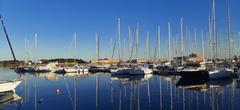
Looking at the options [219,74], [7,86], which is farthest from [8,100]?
[219,74]

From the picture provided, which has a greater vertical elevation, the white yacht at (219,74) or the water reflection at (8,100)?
the white yacht at (219,74)

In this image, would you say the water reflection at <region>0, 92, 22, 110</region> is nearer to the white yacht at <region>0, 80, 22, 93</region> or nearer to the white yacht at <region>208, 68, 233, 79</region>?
the white yacht at <region>0, 80, 22, 93</region>

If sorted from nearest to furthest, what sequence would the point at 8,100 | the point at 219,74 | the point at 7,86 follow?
1. the point at 8,100
2. the point at 7,86
3. the point at 219,74

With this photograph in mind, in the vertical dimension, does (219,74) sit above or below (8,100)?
above

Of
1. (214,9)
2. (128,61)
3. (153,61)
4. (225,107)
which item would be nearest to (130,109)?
(225,107)

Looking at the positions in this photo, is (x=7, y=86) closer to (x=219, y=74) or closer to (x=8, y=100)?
(x=8, y=100)

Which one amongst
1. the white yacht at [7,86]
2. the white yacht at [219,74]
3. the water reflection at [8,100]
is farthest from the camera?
the white yacht at [219,74]

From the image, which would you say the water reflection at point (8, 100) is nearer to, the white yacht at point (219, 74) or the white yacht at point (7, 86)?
the white yacht at point (7, 86)

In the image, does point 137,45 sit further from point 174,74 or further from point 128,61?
point 174,74

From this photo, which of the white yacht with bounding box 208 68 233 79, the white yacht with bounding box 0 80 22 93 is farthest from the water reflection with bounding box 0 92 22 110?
the white yacht with bounding box 208 68 233 79

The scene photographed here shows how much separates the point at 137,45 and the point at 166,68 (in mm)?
9212

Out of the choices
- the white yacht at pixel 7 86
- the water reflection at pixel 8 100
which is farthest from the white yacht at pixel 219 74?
the water reflection at pixel 8 100

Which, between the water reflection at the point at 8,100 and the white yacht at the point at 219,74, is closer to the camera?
the water reflection at the point at 8,100

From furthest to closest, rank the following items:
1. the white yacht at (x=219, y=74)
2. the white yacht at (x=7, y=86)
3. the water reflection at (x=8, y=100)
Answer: the white yacht at (x=219, y=74) → the white yacht at (x=7, y=86) → the water reflection at (x=8, y=100)
